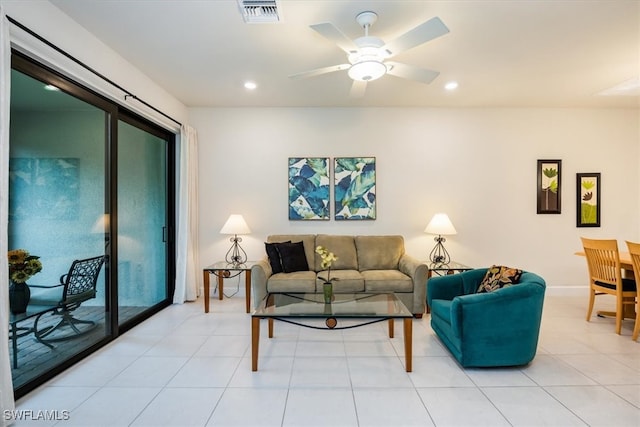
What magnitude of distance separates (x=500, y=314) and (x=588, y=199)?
11.5 ft

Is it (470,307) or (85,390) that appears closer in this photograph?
(85,390)

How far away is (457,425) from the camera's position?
1.91 metres

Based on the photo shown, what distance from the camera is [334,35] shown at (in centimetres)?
223

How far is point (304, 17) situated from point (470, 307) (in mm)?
2624

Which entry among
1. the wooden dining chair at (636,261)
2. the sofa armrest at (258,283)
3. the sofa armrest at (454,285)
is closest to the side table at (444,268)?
the sofa armrest at (454,285)

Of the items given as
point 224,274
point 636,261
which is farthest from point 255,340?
point 636,261

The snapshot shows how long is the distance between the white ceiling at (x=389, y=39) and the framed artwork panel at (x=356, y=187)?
0.88 metres

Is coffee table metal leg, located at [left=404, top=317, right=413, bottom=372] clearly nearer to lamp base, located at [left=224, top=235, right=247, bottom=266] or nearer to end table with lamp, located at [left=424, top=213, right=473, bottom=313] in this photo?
end table with lamp, located at [left=424, top=213, right=473, bottom=313]

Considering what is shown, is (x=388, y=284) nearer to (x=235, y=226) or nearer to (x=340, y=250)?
(x=340, y=250)

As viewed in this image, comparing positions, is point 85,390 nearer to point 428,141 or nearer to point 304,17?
point 304,17

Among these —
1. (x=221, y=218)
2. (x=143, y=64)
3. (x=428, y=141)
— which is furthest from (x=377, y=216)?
(x=143, y=64)

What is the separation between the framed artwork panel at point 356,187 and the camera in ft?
15.3

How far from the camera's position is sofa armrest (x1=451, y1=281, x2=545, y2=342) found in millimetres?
2482

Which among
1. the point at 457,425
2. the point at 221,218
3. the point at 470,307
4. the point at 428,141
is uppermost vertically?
the point at 428,141
